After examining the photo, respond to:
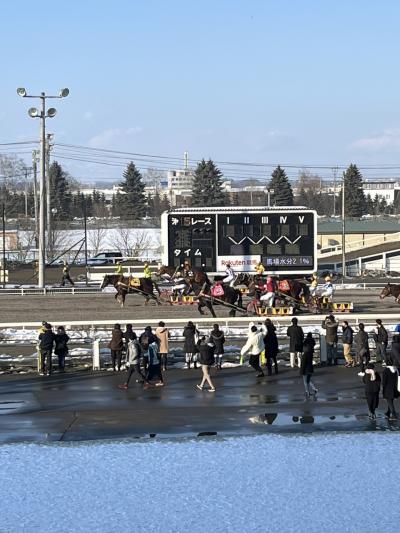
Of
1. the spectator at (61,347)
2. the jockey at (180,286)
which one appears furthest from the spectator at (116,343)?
the jockey at (180,286)

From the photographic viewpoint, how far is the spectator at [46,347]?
84.0 feet

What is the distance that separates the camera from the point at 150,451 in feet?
57.9

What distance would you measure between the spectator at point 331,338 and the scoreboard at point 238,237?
20461mm

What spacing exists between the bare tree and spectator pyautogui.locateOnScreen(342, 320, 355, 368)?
65909mm

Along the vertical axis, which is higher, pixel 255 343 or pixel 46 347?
pixel 255 343

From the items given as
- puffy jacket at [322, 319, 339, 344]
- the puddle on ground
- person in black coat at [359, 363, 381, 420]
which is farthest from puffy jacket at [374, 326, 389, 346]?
person in black coat at [359, 363, 381, 420]

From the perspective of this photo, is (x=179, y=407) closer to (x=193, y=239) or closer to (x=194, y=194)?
(x=193, y=239)

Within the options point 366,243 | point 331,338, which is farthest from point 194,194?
point 331,338

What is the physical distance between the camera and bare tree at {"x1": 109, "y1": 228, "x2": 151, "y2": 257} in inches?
3696

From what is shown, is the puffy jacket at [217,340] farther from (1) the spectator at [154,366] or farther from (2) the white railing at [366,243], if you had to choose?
(2) the white railing at [366,243]

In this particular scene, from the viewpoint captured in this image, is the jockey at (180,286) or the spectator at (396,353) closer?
the spectator at (396,353)

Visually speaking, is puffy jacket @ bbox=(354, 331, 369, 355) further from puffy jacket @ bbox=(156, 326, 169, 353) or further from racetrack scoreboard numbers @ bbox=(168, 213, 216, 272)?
racetrack scoreboard numbers @ bbox=(168, 213, 216, 272)

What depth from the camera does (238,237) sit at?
47844 millimetres

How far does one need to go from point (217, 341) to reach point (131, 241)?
73.0 metres
